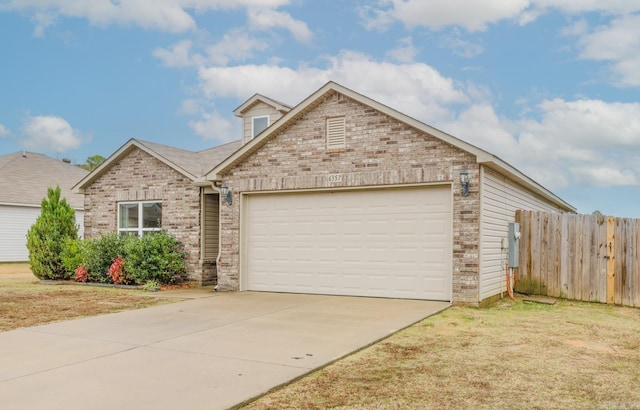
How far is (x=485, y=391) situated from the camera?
5.26m

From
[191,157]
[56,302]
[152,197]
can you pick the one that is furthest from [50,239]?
[56,302]

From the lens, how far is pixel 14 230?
86.6 feet

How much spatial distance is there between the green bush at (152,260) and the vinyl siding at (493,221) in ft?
27.2

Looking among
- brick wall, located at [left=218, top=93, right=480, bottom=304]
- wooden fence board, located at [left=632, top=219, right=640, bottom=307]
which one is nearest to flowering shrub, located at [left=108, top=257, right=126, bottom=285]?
brick wall, located at [left=218, top=93, right=480, bottom=304]

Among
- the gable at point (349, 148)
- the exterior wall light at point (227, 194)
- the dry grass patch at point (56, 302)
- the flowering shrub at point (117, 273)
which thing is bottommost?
the dry grass patch at point (56, 302)

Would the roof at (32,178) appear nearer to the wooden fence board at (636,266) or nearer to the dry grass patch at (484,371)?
the dry grass patch at (484,371)

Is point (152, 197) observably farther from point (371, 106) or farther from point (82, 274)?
point (371, 106)

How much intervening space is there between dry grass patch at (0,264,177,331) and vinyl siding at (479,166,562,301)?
6729 millimetres

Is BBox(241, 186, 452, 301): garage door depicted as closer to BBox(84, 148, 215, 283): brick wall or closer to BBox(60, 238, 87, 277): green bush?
BBox(84, 148, 215, 283): brick wall

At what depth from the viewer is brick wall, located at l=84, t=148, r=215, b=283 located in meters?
15.6

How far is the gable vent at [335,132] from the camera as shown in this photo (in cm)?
1258

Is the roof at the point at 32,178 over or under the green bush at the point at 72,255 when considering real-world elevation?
over

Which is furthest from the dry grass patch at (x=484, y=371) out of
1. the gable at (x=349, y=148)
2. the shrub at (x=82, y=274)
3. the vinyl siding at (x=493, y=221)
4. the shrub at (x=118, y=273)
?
the shrub at (x=82, y=274)

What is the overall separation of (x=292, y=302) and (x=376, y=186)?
10.2 ft
